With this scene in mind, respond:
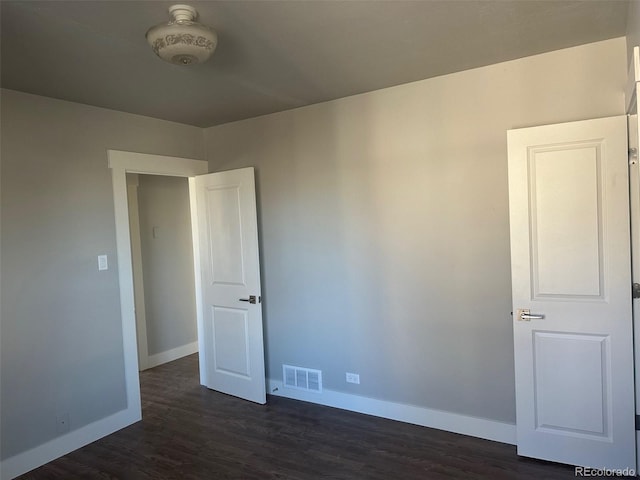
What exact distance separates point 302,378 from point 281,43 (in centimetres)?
272

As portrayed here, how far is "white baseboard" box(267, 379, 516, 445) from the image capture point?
9.33 feet

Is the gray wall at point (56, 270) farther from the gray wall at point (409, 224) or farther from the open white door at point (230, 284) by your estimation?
the gray wall at point (409, 224)

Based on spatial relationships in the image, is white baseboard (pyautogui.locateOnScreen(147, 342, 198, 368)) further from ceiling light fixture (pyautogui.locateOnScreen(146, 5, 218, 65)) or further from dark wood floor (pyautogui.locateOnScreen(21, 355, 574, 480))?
ceiling light fixture (pyautogui.locateOnScreen(146, 5, 218, 65))

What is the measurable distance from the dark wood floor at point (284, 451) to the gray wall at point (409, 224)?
0.28m

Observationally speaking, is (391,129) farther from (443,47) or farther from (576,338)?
(576,338)

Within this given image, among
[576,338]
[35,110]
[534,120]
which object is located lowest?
[576,338]

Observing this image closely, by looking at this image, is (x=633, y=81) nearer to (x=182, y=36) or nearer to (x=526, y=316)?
(x=526, y=316)

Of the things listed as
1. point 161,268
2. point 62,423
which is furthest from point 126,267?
point 161,268

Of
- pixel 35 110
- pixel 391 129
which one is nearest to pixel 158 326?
pixel 35 110

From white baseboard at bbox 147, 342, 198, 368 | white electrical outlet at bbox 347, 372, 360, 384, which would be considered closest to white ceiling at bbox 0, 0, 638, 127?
white electrical outlet at bbox 347, 372, 360, 384

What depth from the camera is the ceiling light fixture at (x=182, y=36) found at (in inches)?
70.5

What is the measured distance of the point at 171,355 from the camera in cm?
506

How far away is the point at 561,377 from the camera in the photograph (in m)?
2.51

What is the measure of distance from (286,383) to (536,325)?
2208mm
